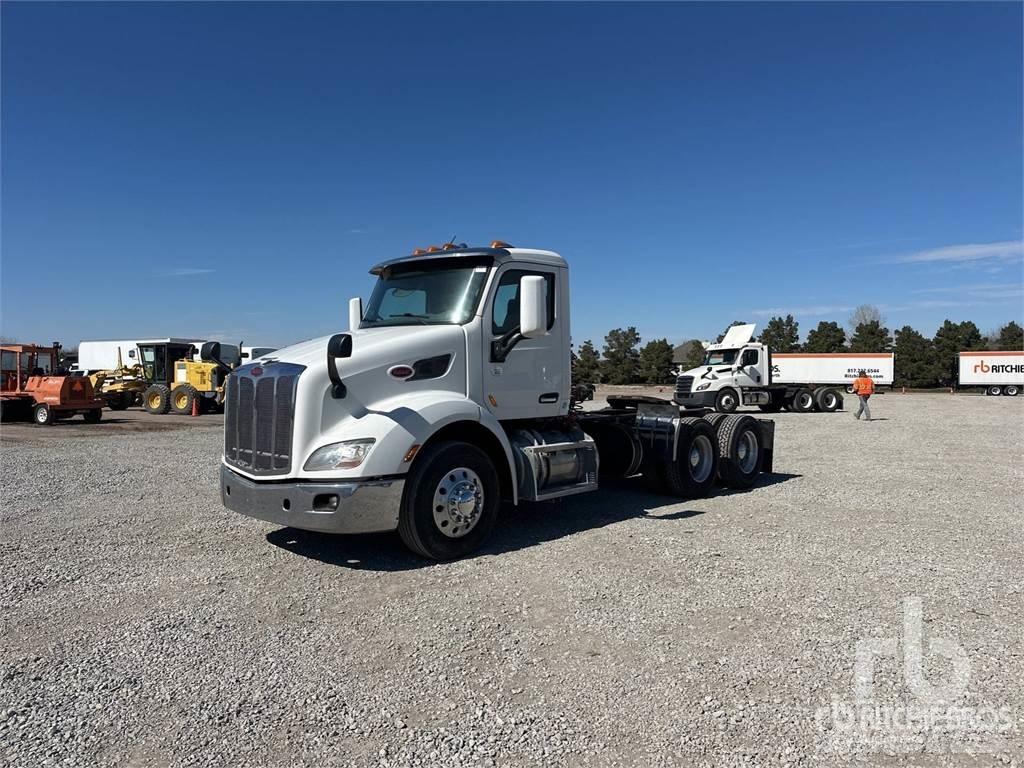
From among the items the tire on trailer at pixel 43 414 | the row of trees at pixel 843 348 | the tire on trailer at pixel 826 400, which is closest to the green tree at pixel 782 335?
the row of trees at pixel 843 348

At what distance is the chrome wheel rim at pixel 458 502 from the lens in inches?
231

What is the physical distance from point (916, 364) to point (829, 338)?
939 cm

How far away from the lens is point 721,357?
91.8 feet

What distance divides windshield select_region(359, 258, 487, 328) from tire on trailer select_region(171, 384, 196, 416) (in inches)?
807

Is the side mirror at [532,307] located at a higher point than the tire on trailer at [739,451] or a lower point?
higher

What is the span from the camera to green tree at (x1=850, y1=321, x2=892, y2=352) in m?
65.2

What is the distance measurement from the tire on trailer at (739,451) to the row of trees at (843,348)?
4452 centimetres

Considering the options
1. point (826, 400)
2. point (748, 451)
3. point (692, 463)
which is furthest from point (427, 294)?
point (826, 400)

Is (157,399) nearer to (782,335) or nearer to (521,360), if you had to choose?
(521,360)

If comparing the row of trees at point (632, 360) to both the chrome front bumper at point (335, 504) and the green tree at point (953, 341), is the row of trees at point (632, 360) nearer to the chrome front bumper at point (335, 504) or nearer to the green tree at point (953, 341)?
the green tree at point (953, 341)

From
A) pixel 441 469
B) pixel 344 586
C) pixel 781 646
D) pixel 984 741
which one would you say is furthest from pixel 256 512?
pixel 984 741

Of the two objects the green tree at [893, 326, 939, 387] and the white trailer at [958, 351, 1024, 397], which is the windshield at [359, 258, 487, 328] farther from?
the green tree at [893, 326, 939, 387]

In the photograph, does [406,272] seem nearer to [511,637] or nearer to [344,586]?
[344,586]

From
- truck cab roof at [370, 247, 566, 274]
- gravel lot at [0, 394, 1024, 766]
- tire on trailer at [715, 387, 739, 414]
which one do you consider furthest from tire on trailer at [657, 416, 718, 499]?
tire on trailer at [715, 387, 739, 414]
